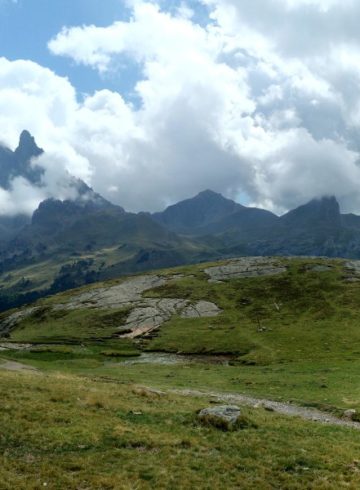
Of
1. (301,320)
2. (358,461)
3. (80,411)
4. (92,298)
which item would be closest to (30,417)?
(80,411)

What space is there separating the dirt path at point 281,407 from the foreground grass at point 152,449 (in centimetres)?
491

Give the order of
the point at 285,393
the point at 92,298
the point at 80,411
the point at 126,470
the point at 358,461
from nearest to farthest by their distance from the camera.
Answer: the point at 126,470 < the point at 358,461 < the point at 80,411 < the point at 285,393 < the point at 92,298

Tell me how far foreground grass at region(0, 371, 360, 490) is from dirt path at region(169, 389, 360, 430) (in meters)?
4.91

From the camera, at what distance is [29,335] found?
404 ft

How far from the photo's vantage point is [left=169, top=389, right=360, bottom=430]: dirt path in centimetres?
3854

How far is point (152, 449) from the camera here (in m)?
25.5

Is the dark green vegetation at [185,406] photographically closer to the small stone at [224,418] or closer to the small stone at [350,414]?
the small stone at [224,418]

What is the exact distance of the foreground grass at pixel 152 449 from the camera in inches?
830

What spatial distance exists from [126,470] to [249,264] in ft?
537

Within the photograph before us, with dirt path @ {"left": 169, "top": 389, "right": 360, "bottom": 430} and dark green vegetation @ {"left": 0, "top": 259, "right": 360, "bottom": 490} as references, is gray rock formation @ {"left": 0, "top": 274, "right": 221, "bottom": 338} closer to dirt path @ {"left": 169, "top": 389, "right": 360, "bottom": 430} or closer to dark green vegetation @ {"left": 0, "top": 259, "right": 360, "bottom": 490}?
dark green vegetation @ {"left": 0, "top": 259, "right": 360, "bottom": 490}

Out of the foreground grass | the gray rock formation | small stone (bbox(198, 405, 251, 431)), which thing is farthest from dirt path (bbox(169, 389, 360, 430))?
the gray rock formation

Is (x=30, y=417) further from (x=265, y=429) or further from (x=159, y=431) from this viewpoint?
(x=265, y=429)

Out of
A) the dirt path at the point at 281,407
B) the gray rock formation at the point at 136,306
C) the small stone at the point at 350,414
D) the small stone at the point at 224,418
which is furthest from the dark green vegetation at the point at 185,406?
the gray rock formation at the point at 136,306

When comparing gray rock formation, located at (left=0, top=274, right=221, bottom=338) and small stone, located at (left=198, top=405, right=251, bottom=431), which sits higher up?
gray rock formation, located at (left=0, top=274, right=221, bottom=338)
